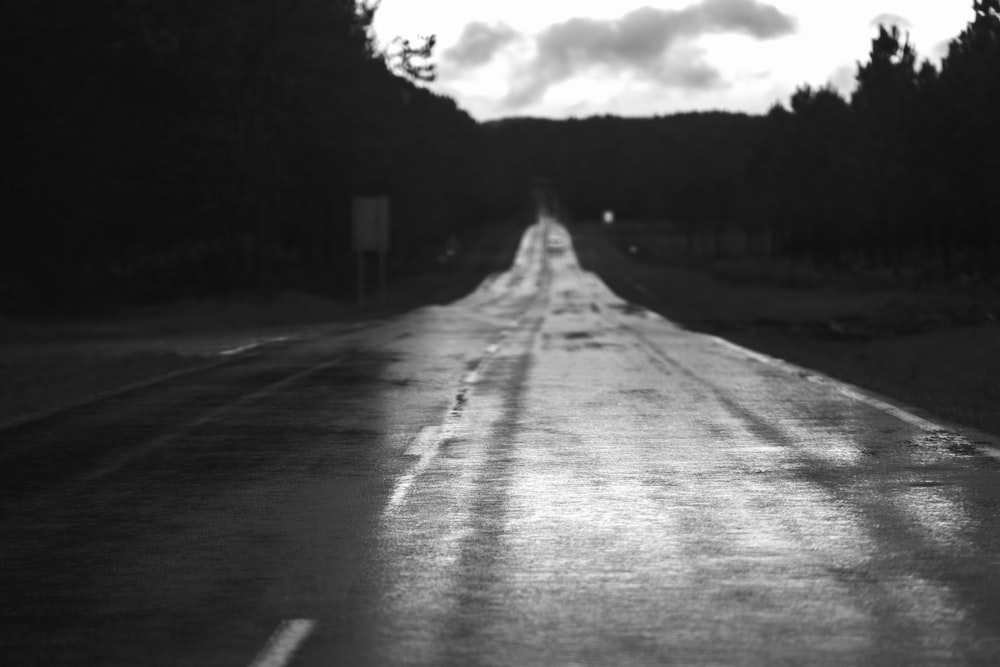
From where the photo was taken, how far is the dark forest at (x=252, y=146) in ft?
121

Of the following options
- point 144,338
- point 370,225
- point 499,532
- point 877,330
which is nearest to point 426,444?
point 499,532

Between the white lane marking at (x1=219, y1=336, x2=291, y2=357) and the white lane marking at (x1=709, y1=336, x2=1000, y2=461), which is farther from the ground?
the white lane marking at (x1=709, y1=336, x2=1000, y2=461)

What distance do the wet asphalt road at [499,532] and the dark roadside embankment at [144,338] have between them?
3.14 m

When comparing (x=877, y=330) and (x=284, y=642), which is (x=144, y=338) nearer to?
(x=877, y=330)

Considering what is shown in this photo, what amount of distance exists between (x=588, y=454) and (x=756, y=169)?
3860 inches

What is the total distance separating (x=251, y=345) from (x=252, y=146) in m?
20.8

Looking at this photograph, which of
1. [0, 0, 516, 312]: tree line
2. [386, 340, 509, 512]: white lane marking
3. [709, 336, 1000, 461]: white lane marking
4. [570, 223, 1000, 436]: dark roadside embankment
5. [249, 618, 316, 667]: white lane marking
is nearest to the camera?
[249, 618, 316, 667]: white lane marking

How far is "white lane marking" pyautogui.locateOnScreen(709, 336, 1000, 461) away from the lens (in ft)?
41.1

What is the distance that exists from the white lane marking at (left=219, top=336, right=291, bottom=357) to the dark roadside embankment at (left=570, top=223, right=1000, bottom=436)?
10.6 meters

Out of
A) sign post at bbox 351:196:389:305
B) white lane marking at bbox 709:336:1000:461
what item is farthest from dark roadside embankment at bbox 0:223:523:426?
white lane marking at bbox 709:336:1000:461

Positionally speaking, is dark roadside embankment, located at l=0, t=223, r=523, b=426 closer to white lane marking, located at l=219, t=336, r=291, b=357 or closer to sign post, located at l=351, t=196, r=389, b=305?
white lane marking, located at l=219, t=336, r=291, b=357

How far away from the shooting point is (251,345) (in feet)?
97.1

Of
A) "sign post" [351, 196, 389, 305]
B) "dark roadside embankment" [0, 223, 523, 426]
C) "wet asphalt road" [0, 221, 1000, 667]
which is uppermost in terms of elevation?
"sign post" [351, 196, 389, 305]

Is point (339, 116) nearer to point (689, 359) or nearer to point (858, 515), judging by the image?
point (689, 359)
